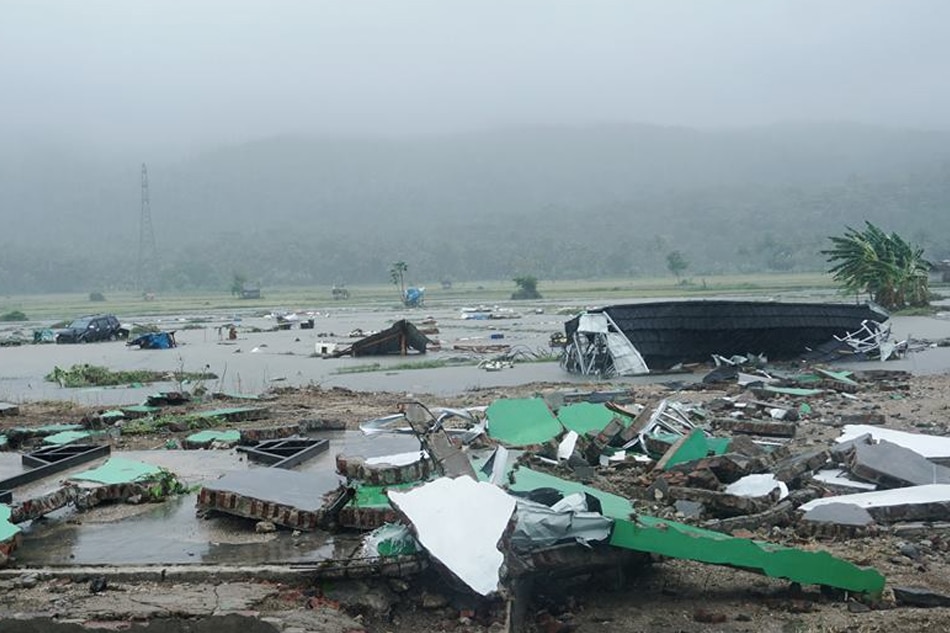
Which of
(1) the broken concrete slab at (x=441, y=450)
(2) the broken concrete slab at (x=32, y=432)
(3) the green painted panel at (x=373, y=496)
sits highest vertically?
(1) the broken concrete slab at (x=441, y=450)

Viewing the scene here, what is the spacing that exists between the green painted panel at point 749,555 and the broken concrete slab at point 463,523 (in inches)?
33.1

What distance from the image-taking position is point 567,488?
673cm

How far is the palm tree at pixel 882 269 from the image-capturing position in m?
35.5

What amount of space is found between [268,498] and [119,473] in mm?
1995

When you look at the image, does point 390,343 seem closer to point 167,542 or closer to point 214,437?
point 214,437

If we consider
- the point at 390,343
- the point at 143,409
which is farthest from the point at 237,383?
the point at 143,409

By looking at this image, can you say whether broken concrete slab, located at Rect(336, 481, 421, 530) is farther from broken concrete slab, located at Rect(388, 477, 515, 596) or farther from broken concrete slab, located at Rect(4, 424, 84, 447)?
broken concrete slab, located at Rect(4, 424, 84, 447)

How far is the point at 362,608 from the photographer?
5.26 m

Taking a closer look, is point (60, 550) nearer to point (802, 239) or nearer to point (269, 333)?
point (269, 333)

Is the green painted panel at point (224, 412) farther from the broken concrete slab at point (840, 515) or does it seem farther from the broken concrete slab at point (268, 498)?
the broken concrete slab at point (840, 515)

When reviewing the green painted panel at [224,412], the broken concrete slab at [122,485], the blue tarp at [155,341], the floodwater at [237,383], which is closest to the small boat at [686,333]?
the floodwater at [237,383]

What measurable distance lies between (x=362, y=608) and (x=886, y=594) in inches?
125

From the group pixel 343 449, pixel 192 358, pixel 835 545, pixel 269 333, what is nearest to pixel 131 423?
pixel 343 449

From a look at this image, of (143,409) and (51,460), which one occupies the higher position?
(51,460)
